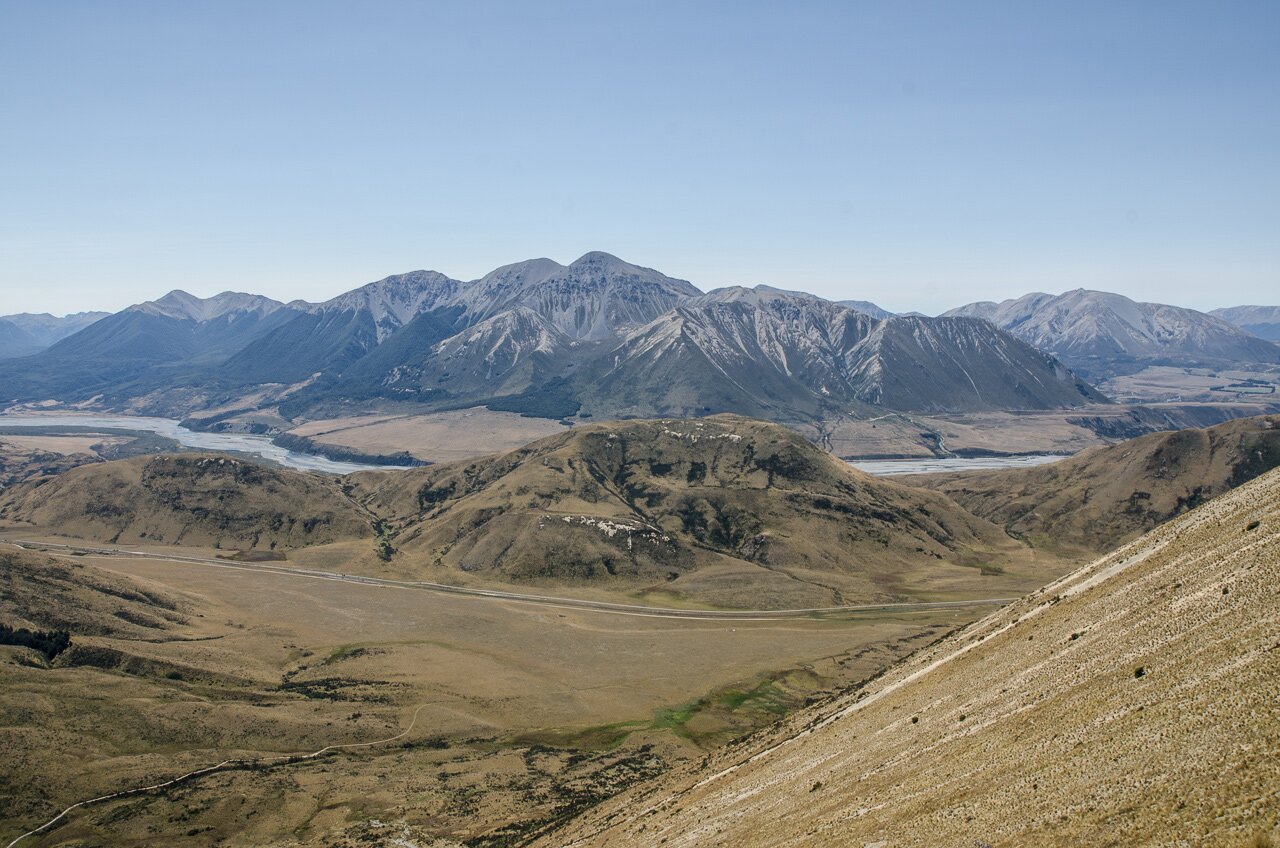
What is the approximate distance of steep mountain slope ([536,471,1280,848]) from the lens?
31.4m

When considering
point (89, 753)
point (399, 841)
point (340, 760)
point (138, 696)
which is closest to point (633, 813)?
point (399, 841)

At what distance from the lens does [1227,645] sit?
139ft

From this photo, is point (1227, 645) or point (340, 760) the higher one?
point (1227, 645)

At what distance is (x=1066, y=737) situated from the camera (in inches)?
1651

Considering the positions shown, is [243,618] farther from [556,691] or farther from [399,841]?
[399,841]

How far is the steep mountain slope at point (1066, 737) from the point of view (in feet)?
103

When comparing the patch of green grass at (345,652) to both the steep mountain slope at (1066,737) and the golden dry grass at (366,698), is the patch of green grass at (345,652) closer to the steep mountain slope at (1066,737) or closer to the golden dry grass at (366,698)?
the golden dry grass at (366,698)

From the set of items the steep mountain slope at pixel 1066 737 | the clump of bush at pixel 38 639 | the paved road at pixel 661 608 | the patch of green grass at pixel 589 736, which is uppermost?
the steep mountain slope at pixel 1066 737

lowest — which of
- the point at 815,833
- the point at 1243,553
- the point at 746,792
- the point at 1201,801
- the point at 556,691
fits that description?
the point at 556,691

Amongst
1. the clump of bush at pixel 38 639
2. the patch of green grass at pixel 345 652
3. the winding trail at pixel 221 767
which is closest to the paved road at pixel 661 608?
the patch of green grass at pixel 345 652

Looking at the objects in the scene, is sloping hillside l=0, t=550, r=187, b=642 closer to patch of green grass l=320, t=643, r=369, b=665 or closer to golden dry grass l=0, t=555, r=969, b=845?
golden dry grass l=0, t=555, r=969, b=845

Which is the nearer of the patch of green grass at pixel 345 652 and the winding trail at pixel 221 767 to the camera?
the winding trail at pixel 221 767

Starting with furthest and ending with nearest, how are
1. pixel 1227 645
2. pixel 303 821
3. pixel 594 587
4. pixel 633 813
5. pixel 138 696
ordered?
1. pixel 594 587
2. pixel 138 696
3. pixel 303 821
4. pixel 633 813
5. pixel 1227 645

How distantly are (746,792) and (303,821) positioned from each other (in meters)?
49.4
